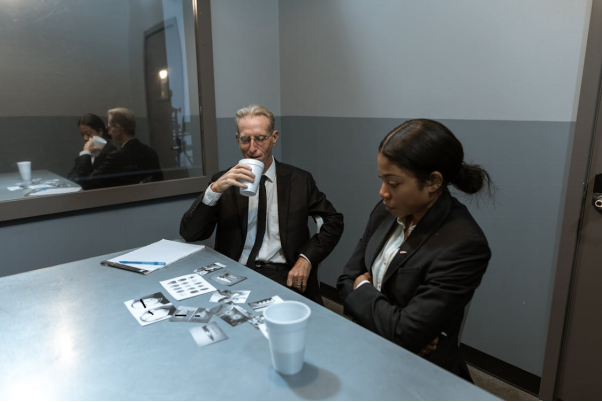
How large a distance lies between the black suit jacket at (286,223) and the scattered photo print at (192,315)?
2.32ft

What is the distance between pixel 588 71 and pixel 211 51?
2.12 meters

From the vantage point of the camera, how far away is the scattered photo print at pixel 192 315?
1.21 meters

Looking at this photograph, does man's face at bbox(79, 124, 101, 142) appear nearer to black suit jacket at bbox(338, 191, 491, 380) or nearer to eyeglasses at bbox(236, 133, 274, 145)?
eyeglasses at bbox(236, 133, 274, 145)

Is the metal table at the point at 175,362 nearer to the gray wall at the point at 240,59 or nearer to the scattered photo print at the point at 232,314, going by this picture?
the scattered photo print at the point at 232,314

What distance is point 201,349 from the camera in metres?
1.07

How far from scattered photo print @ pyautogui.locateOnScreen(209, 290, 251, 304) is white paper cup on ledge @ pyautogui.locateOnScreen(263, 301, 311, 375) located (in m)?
0.39

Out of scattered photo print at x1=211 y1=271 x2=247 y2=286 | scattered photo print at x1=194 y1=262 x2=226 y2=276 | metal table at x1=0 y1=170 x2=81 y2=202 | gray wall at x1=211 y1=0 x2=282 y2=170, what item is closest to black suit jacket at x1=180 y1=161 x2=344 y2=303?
scattered photo print at x1=194 y1=262 x2=226 y2=276

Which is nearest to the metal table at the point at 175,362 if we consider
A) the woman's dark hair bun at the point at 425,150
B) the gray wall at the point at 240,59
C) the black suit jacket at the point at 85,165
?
the woman's dark hair bun at the point at 425,150

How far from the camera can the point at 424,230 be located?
1.28 m

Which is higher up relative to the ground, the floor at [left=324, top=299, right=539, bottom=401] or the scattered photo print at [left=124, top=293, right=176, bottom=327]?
the scattered photo print at [left=124, top=293, right=176, bottom=327]

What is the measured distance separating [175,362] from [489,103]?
186 centimetres

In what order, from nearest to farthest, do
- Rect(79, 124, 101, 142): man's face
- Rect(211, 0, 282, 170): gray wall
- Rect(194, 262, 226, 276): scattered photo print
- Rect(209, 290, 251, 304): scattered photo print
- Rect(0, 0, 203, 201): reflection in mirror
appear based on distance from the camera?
Rect(209, 290, 251, 304): scattered photo print, Rect(194, 262, 226, 276): scattered photo print, Rect(0, 0, 203, 201): reflection in mirror, Rect(79, 124, 101, 142): man's face, Rect(211, 0, 282, 170): gray wall

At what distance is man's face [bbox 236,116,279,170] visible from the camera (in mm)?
1949

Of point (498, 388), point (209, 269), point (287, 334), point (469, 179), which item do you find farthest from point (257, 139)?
point (498, 388)
